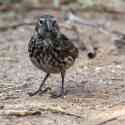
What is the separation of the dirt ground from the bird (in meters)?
0.32

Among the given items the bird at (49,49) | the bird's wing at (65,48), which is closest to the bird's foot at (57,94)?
the bird at (49,49)

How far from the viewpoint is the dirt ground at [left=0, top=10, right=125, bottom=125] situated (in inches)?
237

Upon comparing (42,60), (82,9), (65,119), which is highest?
(82,9)

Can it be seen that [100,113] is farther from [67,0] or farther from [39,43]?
[67,0]

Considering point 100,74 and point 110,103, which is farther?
point 100,74

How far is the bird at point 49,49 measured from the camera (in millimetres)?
6945

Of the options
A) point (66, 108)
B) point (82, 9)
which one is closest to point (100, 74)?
point (66, 108)

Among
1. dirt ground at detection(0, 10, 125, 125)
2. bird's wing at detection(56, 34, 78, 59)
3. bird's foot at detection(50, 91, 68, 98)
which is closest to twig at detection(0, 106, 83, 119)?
dirt ground at detection(0, 10, 125, 125)

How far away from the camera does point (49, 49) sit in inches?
275

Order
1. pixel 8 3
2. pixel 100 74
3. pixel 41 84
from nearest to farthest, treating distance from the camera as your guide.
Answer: pixel 41 84 → pixel 100 74 → pixel 8 3

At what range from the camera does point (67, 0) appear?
12.9 metres

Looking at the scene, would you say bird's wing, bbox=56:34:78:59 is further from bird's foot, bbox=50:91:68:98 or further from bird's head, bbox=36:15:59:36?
bird's foot, bbox=50:91:68:98

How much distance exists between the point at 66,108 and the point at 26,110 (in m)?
0.43

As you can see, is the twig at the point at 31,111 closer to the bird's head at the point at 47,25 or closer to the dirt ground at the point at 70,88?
the dirt ground at the point at 70,88
